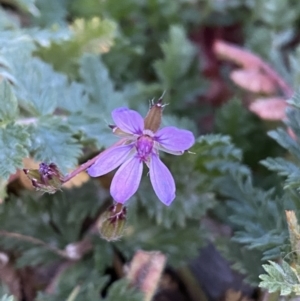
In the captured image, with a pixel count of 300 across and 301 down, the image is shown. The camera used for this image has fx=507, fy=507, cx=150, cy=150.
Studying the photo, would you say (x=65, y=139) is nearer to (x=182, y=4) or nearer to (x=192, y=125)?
(x=192, y=125)

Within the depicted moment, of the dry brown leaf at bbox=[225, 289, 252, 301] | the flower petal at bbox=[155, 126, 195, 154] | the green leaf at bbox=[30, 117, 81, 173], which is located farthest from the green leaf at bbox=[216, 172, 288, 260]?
the green leaf at bbox=[30, 117, 81, 173]

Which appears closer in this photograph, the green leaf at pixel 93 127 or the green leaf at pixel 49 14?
the green leaf at pixel 93 127

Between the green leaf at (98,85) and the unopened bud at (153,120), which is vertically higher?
the unopened bud at (153,120)

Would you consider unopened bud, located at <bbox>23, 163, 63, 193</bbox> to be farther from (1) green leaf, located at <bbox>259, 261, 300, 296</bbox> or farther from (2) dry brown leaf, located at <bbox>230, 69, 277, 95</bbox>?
(2) dry brown leaf, located at <bbox>230, 69, 277, 95</bbox>

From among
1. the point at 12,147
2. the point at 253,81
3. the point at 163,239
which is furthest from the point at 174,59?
the point at 12,147

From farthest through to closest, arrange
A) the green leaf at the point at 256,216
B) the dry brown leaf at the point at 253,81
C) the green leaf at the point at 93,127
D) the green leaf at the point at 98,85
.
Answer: the dry brown leaf at the point at 253,81
the green leaf at the point at 98,85
the green leaf at the point at 93,127
the green leaf at the point at 256,216

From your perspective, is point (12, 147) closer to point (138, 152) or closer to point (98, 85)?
point (138, 152)

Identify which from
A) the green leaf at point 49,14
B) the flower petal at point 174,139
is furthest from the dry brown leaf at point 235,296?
A: the green leaf at point 49,14

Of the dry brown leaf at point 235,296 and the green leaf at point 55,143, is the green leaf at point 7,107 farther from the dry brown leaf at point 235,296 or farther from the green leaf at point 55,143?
the dry brown leaf at point 235,296

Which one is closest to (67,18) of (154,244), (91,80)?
(91,80)
